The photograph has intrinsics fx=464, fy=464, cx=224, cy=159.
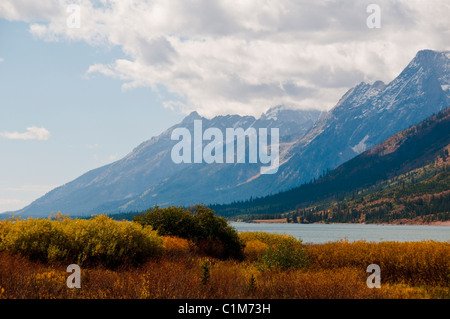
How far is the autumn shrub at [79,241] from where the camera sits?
794 inches

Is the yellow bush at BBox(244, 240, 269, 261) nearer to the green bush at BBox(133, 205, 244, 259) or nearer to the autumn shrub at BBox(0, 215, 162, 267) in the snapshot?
the green bush at BBox(133, 205, 244, 259)

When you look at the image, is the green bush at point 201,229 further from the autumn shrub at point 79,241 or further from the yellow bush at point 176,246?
the autumn shrub at point 79,241

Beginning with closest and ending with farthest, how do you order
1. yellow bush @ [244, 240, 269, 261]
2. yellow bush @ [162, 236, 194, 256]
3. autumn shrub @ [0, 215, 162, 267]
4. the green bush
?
1. autumn shrub @ [0, 215, 162, 267]
2. yellow bush @ [162, 236, 194, 256]
3. the green bush
4. yellow bush @ [244, 240, 269, 261]

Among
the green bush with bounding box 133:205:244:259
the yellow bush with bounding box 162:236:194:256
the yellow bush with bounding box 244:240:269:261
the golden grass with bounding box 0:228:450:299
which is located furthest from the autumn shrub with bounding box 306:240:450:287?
the yellow bush with bounding box 162:236:194:256

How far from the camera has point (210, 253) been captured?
2680 cm

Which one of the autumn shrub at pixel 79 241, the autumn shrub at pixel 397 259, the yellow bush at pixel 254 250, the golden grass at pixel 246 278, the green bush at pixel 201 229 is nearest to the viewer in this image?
the golden grass at pixel 246 278

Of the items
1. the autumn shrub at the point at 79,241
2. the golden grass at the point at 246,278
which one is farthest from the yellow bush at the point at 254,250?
the autumn shrub at the point at 79,241

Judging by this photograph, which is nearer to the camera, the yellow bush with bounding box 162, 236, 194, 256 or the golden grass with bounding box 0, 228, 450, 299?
the golden grass with bounding box 0, 228, 450, 299

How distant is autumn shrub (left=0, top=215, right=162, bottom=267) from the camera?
66.1 feet
